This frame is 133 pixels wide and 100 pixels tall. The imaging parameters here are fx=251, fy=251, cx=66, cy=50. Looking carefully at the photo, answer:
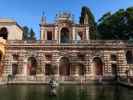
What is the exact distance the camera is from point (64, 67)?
131 feet

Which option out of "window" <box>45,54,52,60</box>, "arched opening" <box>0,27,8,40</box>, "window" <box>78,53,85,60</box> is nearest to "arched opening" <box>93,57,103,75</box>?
"window" <box>78,53,85,60</box>

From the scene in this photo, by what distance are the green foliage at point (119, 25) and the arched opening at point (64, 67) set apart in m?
19.1

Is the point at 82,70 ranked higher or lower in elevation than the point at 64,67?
lower

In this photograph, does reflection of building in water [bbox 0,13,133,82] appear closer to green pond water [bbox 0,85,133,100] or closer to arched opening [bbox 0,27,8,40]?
arched opening [bbox 0,27,8,40]

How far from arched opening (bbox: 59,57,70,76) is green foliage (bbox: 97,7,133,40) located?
19.1 meters

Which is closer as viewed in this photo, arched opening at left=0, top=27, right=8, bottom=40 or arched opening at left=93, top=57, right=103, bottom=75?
arched opening at left=93, top=57, right=103, bottom=75

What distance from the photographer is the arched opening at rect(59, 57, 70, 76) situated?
39.6 m

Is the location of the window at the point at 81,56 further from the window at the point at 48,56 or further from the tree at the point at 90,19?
the tree at the point at 90,19

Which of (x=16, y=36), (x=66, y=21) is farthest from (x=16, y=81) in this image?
(x=66, y=21)

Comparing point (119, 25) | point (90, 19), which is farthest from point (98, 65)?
point (90, 19)

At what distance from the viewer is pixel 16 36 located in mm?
42688

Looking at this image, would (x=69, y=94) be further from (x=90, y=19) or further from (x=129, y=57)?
(x=90, y=19)

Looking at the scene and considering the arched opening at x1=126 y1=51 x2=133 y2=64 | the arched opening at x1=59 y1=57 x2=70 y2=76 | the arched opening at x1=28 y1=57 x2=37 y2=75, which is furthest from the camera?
the arched opening at x1=126 y1=51 x2=133 y2=64

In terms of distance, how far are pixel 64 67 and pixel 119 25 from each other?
20.2 meters
